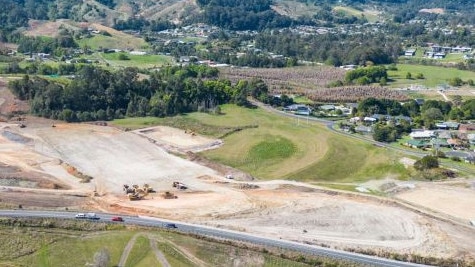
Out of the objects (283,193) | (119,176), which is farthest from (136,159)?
(283,193)

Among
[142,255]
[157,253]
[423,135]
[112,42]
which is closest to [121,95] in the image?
[423,135]

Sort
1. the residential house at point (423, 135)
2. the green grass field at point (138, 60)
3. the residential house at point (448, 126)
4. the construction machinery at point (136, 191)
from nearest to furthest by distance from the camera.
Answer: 1. the construction machinery at point (136, 191)
2. the residential house at point (423, 135)
3. the residential house at point (448, 126)
4. the green grass field at point (138, 60)

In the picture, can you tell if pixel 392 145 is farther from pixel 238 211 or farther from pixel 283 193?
pixel 238 211

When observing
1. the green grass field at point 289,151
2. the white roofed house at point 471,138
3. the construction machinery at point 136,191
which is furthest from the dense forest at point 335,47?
the construction machinery at point 136,191

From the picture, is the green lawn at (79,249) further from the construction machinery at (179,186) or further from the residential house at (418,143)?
the residential house at (418,143)

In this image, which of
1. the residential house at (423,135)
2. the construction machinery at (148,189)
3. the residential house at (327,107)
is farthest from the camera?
the residential house at (327,107)

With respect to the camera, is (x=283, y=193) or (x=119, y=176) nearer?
(x=283, y=193)

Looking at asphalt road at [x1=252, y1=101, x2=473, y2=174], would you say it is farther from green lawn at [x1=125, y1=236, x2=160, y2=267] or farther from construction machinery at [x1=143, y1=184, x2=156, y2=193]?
green lawn at [x1=125, y1=236, x2=160, y2=267]
